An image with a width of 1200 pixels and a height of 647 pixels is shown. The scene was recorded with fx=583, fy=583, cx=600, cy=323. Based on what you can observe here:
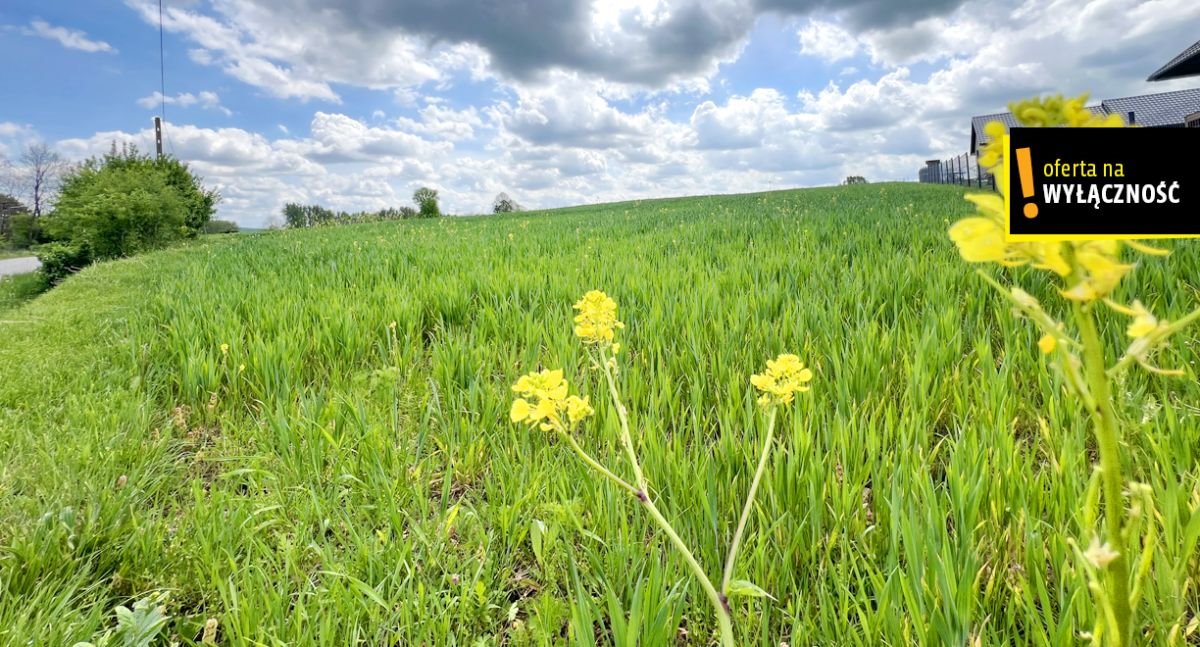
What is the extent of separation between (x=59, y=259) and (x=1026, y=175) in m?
22.7

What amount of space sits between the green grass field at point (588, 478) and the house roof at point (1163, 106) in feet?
129

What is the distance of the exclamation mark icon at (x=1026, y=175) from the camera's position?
1.51 ft

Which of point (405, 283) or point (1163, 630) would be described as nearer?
point (1163, 630)

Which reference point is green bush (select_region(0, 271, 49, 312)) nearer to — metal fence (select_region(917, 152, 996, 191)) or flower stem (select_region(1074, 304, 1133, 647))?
flower stem (select_region(1074, 304, 1133, 647))

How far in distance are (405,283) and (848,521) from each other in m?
3.78

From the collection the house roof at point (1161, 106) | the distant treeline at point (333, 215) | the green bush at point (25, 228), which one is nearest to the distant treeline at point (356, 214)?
the distant treeline at point (333, 215)

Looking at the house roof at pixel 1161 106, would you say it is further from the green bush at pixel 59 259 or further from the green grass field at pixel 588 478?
the green bush at pixel 59 259

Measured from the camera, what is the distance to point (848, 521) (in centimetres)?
145

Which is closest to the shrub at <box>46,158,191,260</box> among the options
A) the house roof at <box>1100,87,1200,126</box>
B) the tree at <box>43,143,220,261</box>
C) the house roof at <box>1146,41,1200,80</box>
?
the tree at <box>43,143,220,261</box>

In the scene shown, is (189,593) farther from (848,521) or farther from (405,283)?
(405,283)

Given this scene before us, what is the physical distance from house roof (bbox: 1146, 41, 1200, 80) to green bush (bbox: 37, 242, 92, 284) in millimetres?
30520

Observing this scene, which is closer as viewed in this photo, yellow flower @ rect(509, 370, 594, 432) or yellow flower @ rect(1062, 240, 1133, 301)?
yellow flower @ rect(1062, 240, 1133, 301)

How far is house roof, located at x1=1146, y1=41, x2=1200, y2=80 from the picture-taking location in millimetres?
15218

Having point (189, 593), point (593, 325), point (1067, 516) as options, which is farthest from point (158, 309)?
point (1067, 516)
